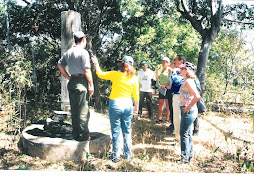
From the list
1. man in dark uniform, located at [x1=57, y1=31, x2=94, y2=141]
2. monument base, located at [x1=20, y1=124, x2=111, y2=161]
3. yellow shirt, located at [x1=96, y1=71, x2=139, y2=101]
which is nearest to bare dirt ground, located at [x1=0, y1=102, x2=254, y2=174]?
monument base, located at [x1=20, y1=124, x2=111, y2=161]

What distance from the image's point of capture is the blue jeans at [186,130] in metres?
3.29

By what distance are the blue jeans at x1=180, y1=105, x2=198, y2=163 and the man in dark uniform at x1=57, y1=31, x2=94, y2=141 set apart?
1.49 m

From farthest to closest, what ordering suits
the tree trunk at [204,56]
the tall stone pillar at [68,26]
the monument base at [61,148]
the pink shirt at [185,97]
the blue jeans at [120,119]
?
the tree trunk at [204,56]
the tall stone pillar at [68,26]
the monument base at [61,148]
the pink shirt at [185,97]
the blue jeans at [120,119]

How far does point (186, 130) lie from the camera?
3330 millimetres

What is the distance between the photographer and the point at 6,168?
10.7 ft

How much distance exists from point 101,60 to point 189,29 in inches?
348

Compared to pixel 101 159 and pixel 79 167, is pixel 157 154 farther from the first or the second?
pixel 79 167

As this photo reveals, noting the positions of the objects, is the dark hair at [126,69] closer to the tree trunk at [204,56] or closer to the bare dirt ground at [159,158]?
the bare dirt ground at [159,158]

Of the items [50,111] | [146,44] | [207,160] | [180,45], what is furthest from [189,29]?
[207,160]

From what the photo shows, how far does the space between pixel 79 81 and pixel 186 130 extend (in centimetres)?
177

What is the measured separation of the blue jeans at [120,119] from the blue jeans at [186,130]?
797mm

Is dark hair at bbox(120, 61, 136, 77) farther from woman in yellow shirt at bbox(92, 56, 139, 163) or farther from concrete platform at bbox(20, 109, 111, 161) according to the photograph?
concrete platform at bbox(20, 109, 111, 161)

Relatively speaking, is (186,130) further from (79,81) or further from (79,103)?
(79,81)

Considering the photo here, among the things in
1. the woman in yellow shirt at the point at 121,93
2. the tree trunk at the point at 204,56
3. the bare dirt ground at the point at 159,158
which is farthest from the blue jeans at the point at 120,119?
the tree trunk at the point at 204,56
